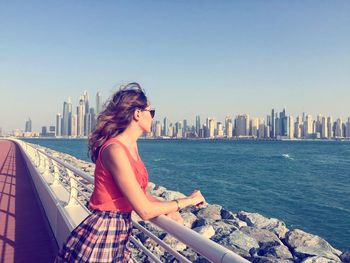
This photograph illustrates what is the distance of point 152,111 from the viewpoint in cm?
219

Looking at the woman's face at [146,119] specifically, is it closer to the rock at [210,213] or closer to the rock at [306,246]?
the rock at [306,246]

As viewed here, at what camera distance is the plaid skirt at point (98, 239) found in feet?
6.30

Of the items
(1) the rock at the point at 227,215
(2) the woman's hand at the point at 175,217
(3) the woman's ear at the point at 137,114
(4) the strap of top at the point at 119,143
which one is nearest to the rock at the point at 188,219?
(1) the rock at the point at 227,215

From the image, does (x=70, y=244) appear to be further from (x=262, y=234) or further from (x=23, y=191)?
(x=262, y=234)

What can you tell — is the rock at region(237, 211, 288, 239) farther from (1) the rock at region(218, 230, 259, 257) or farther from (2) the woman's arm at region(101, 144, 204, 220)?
(2) the woman's arm at region(101, 144, 204, 220)

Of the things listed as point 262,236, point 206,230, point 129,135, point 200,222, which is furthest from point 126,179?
point 262,236

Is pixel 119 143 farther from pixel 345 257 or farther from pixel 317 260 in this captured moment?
pixel 345 257

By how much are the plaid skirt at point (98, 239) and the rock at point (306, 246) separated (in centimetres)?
871

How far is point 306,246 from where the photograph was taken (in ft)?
33.8

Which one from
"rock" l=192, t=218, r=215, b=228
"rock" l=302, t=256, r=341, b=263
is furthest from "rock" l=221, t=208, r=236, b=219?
"rock" l=302, t=256, r=341, b=263

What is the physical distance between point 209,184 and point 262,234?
23320 mm

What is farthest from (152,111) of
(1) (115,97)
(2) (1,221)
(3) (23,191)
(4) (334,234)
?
(4) (334,234)

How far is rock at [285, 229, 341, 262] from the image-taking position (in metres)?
9.59

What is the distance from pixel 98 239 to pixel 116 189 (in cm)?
29
